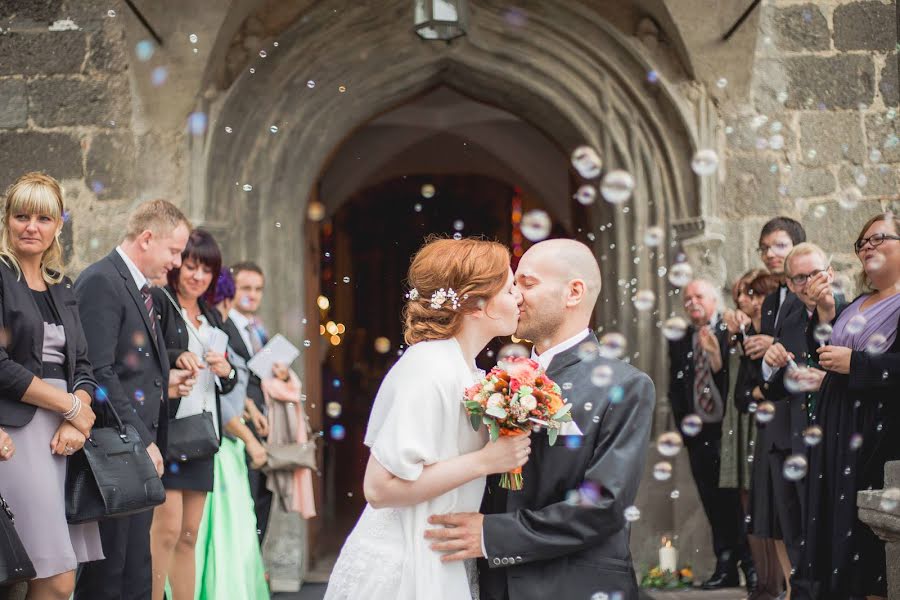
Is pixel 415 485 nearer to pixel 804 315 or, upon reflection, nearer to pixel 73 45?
pixel 804 315

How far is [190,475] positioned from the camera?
4.21m

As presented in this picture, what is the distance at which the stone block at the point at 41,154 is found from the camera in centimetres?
645

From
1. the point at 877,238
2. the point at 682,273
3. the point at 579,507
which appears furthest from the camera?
the point at 682,273

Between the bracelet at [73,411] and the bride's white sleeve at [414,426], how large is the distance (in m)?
1.39

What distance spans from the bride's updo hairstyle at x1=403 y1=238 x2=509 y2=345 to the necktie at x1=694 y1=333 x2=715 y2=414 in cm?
345

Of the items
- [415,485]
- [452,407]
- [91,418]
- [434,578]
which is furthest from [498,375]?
[91,418]

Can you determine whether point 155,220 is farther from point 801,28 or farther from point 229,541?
point 801,28

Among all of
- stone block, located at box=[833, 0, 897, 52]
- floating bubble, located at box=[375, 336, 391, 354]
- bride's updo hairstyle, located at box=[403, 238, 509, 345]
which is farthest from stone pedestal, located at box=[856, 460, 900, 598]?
floating bubble, located at box=[375, 336, 391, 354]

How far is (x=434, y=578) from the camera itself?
2406mm

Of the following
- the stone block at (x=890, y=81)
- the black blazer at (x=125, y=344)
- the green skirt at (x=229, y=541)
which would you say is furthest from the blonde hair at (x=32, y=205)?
the stone block at (x=890, y=81)

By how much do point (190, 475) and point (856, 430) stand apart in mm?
2644

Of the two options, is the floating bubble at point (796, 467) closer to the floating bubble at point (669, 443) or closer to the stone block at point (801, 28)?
the floating bubble at point (669, 443)

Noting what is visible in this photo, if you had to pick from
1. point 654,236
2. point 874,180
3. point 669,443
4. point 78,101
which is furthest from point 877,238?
point 78,101

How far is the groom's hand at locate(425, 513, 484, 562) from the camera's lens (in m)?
2.42
